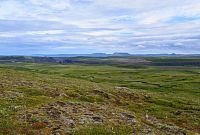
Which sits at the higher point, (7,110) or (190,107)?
(7,110)

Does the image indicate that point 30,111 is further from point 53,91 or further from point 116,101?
point 116,101

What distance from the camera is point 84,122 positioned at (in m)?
30.8

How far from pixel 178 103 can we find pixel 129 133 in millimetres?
38537

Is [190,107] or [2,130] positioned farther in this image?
[190,107]

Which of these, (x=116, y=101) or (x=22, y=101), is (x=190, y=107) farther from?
(x=22, y=101)

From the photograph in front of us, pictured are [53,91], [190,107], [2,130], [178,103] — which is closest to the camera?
[2,130]

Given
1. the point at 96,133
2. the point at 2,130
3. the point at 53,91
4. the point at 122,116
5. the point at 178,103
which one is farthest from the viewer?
the point at 178,103

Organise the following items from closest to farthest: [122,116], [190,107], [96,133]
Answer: [96,133] → [122,116] → [190,107]

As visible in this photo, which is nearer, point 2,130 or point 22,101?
point 2,130

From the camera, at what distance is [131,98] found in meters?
61.3

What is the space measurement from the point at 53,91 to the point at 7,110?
19.2m

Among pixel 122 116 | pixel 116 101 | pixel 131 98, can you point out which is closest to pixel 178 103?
pixel 131 98

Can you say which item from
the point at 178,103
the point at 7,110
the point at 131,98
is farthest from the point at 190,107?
the point at 7,110

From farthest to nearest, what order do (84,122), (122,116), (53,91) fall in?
(53,91) < (122,116) < (84,122)
